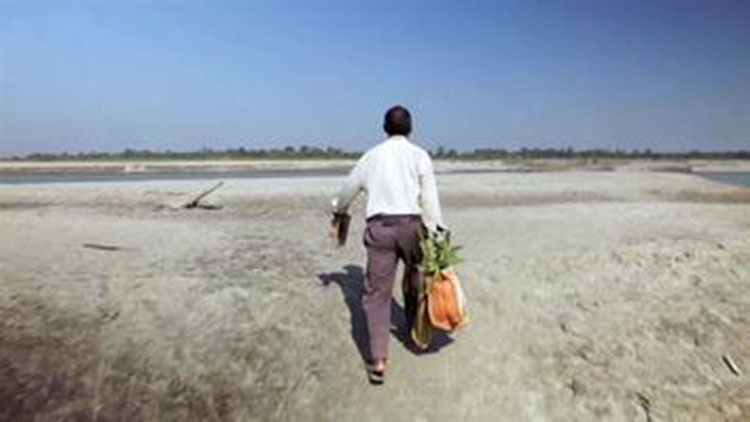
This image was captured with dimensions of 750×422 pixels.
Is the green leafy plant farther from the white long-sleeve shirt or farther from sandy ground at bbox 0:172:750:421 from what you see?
sandy ground at bbox 0:172:750:421

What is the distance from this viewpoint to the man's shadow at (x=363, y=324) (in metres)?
7.35

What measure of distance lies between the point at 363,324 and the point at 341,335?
311mm

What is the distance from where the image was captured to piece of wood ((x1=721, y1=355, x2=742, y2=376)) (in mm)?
7159

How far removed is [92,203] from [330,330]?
1535 cm

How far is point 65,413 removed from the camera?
634cm

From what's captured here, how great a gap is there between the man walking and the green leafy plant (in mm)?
75

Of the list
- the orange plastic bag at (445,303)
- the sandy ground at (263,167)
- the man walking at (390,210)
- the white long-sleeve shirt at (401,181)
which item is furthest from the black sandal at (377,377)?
the sandy ground at (263,167)

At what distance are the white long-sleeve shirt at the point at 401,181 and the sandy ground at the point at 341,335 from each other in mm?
1323

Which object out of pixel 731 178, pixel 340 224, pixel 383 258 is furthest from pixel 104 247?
pixel 731 178

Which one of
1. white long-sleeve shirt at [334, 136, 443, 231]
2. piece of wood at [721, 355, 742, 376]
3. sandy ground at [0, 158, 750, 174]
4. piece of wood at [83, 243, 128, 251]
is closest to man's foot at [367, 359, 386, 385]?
white long-sleeve shirt at [334, 136, 443, 231]

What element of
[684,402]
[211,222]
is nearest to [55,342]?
[684,402]

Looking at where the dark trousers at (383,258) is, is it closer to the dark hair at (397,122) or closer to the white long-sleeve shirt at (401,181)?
the white long-sleeve shirt at (401,181)

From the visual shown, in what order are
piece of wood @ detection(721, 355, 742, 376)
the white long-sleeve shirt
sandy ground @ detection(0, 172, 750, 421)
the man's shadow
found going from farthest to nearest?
the man's shadow, piece of wood @ detection(721, 355, 742, 376), the white long-sleeve shirt, sandy ground @ detection(0, 172, 750, 421)

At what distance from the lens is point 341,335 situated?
7551 millimetres
